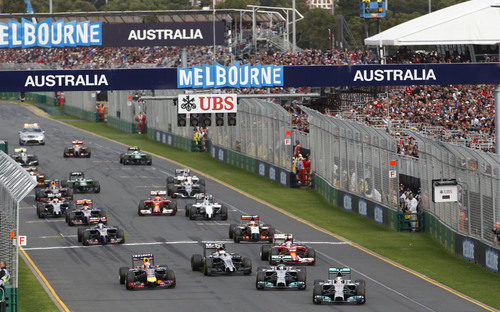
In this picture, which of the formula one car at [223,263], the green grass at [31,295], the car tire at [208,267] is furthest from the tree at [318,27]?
the green grass at [31,295]

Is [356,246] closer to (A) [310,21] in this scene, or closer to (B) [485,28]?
(B) [485,28]

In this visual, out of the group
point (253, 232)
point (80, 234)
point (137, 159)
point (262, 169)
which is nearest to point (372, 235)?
point (253, 232)

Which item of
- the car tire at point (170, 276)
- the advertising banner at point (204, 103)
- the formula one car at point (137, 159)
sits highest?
the advertising banner at point (204, 103)

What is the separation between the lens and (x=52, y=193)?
50.2 meters

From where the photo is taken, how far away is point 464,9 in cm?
6988

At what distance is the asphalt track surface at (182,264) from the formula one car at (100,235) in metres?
0.38

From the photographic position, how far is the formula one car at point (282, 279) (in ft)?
104

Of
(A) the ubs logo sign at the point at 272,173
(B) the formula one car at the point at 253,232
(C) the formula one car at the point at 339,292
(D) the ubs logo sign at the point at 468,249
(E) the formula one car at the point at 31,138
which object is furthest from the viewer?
(E) the formula one car at the point at 31,138

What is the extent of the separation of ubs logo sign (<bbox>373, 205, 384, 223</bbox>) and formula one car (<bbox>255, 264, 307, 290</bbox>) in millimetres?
15418

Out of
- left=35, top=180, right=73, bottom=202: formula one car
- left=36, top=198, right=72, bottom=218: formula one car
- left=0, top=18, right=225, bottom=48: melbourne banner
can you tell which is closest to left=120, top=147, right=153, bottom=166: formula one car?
left=35, top=180, right=73, bottom=202: formula one car

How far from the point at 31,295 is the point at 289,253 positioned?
8465 millimetres

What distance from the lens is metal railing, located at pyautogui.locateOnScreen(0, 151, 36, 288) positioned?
28.3m

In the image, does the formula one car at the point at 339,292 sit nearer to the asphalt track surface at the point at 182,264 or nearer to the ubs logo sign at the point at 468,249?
the asphalt track surface at the point at 182,264

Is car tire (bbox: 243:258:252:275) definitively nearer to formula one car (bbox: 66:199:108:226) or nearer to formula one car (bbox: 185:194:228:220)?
formula one car (bbox: 66:199:108:226)
